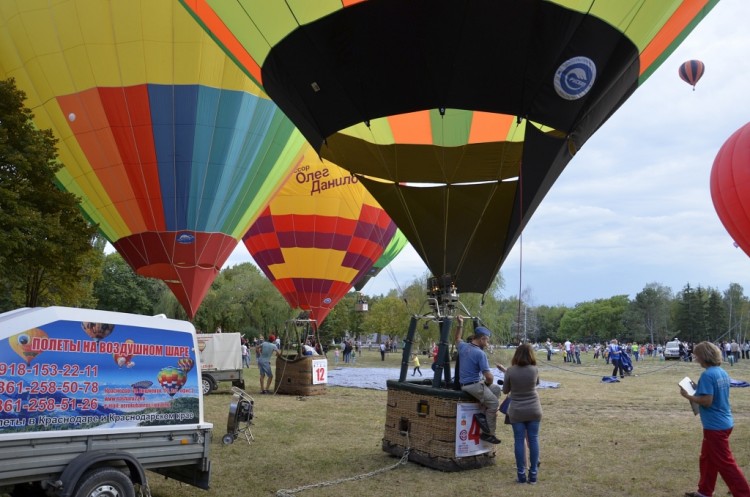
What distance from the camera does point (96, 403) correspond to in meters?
4.33

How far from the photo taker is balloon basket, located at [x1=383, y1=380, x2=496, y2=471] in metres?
6.32

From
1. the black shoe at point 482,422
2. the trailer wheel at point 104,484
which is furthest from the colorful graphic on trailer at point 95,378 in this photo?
the black shoe at point 482,422

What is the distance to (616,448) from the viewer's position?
756 cm

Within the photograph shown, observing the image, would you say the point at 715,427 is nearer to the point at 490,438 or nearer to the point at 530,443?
the point at 530,443

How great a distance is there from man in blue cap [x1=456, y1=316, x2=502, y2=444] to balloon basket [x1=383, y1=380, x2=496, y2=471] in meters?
0.11

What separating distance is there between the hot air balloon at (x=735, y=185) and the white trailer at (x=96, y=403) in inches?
642

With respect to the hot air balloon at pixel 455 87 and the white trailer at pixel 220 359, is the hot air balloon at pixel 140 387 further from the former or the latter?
the white trailer at pixel 220 359

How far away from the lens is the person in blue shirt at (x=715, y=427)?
4750 mm

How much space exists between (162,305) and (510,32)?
37.5 metres

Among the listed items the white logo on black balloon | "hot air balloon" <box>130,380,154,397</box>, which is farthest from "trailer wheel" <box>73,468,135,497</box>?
the white logo on black balloon

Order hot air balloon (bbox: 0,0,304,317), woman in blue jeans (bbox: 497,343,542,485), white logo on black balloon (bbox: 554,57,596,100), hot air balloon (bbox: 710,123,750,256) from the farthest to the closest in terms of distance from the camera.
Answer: hot air balloon (bbox: 710,123,750,256) < hot air balloon (bbox: 0,0,304,317) < white logo on black balloon (bbox: 554,57,596,100) < woman in blue jeans (bbox: 497,343,542,485)

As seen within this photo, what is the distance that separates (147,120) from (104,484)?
9.88 metres

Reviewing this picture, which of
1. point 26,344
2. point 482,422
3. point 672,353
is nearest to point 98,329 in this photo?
point 26,344

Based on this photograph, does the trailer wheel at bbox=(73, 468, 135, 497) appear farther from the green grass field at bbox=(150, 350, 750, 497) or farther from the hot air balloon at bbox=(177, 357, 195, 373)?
the green grass field at bbox=(150, 350, 750, 497)
